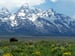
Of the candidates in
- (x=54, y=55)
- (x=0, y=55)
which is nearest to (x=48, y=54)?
(x=54, y=55)

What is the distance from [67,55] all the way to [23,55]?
7.90 ft

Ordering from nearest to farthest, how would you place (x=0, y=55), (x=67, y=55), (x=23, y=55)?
(x=0, y=55) < (x=67, y=55) < (x=23, y=55)

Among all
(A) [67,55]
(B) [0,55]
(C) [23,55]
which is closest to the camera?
(B) [0,55]

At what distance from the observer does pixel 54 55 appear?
15812 mm

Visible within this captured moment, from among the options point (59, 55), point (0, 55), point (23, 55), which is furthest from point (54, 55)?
point (0, 55)

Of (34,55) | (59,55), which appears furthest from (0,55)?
(59,55)

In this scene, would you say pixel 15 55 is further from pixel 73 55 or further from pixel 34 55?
pixel 73 55

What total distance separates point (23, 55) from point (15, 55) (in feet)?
1.49

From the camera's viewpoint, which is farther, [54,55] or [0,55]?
[54,55]

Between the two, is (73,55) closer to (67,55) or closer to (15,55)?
(67,55)

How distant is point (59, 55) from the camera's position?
1548 centimetres

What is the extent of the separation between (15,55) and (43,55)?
138cm

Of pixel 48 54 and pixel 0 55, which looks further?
pixel 48 54

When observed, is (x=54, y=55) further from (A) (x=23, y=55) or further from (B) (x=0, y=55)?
(B) (x=0, y=55)
